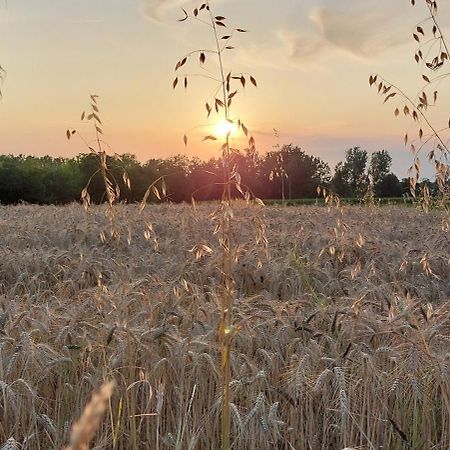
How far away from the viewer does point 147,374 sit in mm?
2441

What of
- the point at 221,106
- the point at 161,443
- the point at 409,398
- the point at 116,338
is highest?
the point at 221,106

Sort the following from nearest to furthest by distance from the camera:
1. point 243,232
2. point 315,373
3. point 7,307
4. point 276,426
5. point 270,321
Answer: point 276,426, point 315,373, point 270,321, point 7,307, point 243,232

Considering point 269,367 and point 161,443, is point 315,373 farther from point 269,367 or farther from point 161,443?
point 161,443

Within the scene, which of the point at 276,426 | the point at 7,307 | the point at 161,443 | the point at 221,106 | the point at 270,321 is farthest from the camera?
the point at 7,307

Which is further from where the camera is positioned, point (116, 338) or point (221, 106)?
point (116, 338)

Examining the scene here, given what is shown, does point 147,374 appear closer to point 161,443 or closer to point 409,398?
point 161,443

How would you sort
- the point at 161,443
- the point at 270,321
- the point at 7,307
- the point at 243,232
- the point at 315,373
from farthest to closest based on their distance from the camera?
1. the point at 243,232
2. the point at 7,307
3. the point at 270,321
4. the point at 315,373
5. the point at 161,443

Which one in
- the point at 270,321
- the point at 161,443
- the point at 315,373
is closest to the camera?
the point at 161,443

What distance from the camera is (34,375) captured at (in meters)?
2.63

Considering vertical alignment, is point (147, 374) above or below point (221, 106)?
below

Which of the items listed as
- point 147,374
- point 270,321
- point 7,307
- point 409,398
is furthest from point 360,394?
point 7,307

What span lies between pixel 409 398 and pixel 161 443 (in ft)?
3.38

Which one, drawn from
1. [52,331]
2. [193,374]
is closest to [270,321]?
[193,374]

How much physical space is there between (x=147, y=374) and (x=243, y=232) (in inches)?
230
